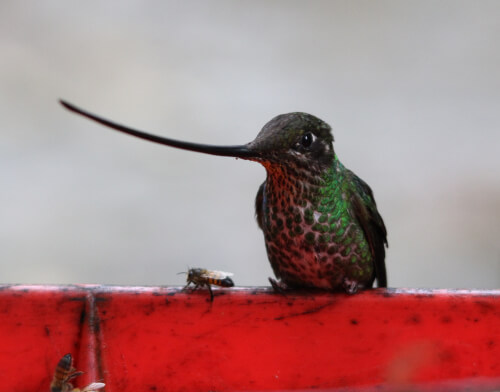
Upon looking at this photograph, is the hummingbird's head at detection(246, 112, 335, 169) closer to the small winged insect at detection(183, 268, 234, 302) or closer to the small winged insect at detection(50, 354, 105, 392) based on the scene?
the small winged insect at detection(183, 268, 234, 302)

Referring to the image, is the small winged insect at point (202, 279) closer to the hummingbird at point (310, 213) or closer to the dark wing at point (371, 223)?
the hummingbird at point (310, 213)

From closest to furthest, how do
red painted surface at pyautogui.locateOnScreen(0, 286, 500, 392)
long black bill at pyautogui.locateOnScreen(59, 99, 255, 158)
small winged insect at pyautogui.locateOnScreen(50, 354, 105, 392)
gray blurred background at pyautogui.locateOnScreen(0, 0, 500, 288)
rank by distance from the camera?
long black bill at pyautogui.locateOnScreen(59, 99, 255, 158) → small winged insect at pyautogui.locateOnScreen(50, 354, 105, 392) → red painted surface at pyautogui.locateOnScreen(0, 286, 500, 392) → gray blurred background at pyautogui.locateOnScreen(0, 0, 500, 288)

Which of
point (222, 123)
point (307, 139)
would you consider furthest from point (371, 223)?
point (222, 123)

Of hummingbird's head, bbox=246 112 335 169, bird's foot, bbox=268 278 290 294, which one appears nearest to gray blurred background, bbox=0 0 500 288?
bird's foot, bbox=268 278 290 294

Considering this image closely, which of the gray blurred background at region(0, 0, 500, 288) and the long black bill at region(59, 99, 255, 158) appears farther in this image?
the gray blurred background at region(0, 0, 500, 288)

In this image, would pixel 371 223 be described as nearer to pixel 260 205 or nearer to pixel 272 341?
pixel 260 205

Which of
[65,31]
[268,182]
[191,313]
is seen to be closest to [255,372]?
[191,313]
